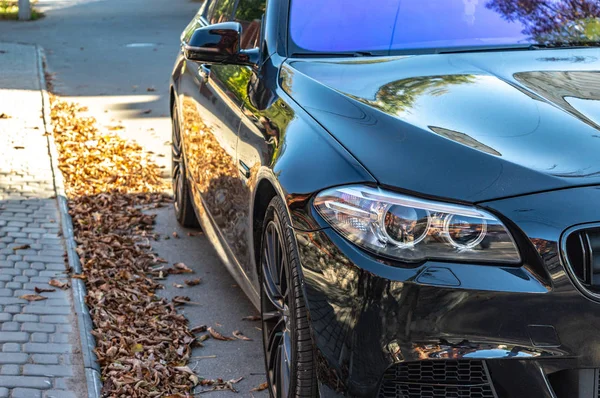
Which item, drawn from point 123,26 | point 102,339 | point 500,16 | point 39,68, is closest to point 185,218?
point 102,339

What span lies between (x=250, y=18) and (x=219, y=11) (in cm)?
86

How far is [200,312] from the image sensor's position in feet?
16.5

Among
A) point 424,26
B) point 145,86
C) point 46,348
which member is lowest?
point 145,86

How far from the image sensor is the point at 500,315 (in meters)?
2.53

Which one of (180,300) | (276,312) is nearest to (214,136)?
(180,300)

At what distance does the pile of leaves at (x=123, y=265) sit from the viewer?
4.25 m

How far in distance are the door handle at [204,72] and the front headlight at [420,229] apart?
7.61 feet

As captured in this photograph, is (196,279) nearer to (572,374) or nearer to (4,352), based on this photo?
(4,352)

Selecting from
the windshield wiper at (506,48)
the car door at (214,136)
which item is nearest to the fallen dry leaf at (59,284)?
the car door at (214,136)

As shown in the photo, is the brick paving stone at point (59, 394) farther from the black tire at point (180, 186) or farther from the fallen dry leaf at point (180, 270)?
the black tire at point (180, 186)

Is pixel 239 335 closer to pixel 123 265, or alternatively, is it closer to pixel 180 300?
pixel 180 300

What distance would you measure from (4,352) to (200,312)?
1.07 meters

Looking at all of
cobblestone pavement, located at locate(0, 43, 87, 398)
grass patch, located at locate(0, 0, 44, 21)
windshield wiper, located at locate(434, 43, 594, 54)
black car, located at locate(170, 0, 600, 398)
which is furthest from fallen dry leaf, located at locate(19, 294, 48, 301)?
grass patch, located at locate(0, 0, 44, 21)

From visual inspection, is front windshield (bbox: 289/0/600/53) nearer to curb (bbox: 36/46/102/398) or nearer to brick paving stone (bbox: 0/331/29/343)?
curb (bbox: 36/46/102/398)
